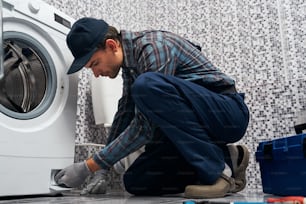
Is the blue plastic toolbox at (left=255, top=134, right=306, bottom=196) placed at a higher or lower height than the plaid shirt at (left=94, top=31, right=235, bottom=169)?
lower

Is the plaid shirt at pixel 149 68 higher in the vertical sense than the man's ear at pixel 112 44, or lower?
lower

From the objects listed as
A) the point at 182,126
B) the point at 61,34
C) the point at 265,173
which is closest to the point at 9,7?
the point at 61,34

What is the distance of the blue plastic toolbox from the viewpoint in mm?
902

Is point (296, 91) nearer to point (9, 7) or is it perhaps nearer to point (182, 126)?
point (182, 126)

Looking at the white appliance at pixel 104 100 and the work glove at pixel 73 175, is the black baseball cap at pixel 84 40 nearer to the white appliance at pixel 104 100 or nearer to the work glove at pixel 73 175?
the work glove at pixel 73 175

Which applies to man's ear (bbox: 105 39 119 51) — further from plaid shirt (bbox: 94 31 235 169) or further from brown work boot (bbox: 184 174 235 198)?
brown work boot (bbox: 184 174 235 198)

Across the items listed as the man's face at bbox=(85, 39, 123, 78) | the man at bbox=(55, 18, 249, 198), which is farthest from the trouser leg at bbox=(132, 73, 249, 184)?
the man's face at bbox=(85, 39, 123, 78)

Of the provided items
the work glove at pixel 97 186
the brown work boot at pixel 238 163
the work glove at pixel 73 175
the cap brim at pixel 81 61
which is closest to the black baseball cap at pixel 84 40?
the cap brim at pixel 81 61

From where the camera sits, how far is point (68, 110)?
1.19 metres

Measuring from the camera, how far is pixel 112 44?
1.04 meters

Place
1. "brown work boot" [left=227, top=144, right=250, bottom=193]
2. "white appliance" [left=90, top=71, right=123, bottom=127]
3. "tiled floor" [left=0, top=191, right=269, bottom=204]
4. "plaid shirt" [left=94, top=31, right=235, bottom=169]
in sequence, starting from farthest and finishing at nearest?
"white appliance" [left=90, top=71, right=123, bottom=127]
"brown work boot" [left=227, top=144, right=250, bottom=193]
"plaid shirt" [left=94, top=31, right=235, bottom=169]
"tiled floor" [left=0, top=191, right=269, bottom=204]

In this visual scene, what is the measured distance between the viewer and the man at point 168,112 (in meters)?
0.94

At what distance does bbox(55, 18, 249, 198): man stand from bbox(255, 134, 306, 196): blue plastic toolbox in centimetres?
9

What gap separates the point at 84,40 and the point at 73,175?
0.42 m
